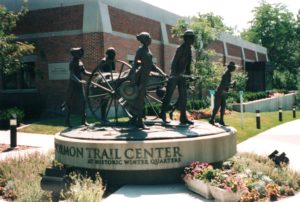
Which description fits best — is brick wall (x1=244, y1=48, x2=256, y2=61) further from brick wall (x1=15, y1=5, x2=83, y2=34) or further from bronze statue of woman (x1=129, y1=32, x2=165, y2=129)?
bronze statue of woman (x1=129, y1=32, x2=165, y2=129)

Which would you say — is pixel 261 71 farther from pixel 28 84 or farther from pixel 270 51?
pixel 28 84

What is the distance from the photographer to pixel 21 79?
26078 mm

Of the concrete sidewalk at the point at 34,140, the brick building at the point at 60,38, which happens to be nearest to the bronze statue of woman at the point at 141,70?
the concrete sidewalk at the point at 34,140

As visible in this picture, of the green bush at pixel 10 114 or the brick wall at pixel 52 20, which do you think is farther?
the brick wall at pixel 52 20

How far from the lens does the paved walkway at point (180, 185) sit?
313 inches

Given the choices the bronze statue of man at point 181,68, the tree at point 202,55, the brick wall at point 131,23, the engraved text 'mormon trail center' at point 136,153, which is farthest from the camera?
the tree at point 202,55

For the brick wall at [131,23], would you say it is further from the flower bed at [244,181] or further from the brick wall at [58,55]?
the flower bed at [244,181]

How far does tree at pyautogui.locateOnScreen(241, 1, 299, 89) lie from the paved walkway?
47.6 metres

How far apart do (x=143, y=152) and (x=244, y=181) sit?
2123mm

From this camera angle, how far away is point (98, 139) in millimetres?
9320

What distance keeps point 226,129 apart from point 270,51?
60871 mm

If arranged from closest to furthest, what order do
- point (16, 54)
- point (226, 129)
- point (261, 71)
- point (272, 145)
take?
point (226, 129)
point (272, 145)
point (16, 54)
point (261, 71)

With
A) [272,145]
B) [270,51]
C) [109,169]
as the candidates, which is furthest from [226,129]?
[270,51]

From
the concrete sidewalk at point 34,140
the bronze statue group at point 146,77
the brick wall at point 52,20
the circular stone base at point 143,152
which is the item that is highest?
the brick wall at point 52,20
